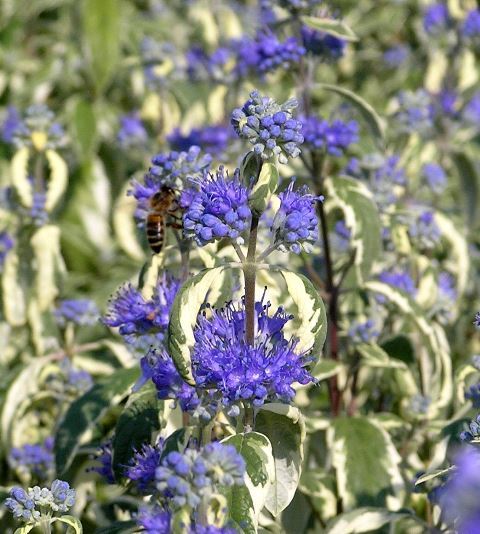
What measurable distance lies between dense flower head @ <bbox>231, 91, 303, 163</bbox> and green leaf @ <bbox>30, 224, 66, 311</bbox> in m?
1.52

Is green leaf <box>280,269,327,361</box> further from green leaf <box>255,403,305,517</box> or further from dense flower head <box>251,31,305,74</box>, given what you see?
dense flower head <box>251,31,305,74</box>

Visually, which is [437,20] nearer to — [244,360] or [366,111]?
[366,111]

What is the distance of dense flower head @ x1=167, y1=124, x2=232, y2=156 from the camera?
11.1ft

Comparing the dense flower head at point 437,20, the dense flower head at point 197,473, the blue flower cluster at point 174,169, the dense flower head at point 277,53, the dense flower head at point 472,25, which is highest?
the dense flower head at point 437,20

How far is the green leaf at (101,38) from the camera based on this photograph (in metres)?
4.23

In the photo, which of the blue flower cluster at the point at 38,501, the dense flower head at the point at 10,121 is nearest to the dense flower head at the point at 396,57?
the dense flower head at the point at 10,121

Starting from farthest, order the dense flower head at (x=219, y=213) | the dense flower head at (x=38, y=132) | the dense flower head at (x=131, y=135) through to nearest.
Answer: the dense flower head at (x=131, y=135)
the dense flower head at (x=38, y=132)
the dense flower head at (x=219, y=213)

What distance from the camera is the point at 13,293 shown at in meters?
3.15

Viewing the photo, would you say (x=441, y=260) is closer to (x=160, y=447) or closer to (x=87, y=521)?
(x=87, y=521)

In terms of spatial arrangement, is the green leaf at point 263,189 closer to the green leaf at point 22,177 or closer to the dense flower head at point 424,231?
the dense flower head at point 424,231

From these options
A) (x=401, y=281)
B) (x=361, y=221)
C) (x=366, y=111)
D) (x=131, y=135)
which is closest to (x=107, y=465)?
(x=361, y=221)

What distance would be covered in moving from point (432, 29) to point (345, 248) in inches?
65.3

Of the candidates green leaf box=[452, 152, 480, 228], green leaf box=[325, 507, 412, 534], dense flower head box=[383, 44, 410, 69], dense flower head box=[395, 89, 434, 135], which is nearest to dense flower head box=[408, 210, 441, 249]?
dense flower head box=[395, 89, 434, 135]

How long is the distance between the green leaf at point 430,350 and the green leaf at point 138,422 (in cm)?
76
